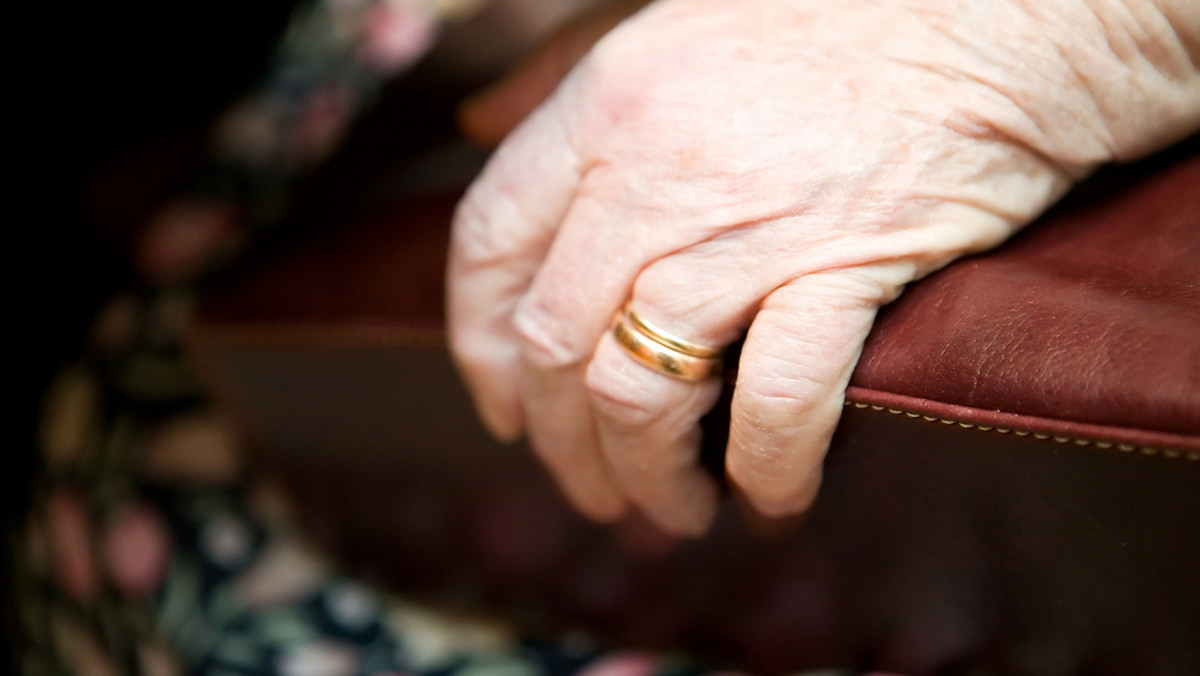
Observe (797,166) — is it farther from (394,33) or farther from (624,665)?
(394,33)

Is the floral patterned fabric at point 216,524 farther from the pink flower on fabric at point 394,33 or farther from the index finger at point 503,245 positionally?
the index finger at point 503,245

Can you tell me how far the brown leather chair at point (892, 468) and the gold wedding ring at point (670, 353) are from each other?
0.21ft

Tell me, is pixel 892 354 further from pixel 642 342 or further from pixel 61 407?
pixel 61 407

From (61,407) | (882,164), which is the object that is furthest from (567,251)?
(61,407)

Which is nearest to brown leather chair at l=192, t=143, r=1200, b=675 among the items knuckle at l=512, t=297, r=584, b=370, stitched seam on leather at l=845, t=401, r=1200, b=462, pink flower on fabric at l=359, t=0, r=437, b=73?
stitched seam on leather at l=845, t=401, r=1200, b=462

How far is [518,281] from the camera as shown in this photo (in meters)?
0.61

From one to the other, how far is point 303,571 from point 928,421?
27.2 inches

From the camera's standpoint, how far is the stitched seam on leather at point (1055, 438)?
37 cm

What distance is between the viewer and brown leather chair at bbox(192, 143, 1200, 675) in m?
0.41

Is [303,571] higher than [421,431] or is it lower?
lower

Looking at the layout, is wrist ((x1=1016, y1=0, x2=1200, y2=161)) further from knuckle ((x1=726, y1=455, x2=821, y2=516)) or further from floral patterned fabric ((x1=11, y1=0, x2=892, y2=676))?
floral patterned fabric ((x1=11, y1=0, x2=892, y2=676))

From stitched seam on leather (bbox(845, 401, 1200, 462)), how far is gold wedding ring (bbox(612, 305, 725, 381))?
8 centimetres

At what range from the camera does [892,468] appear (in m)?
0.49

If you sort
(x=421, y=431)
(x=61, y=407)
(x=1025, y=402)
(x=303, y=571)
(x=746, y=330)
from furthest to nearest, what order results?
(x=61, y=407) → (x=303, y=571) → (x=421, y=431) → (x=746, y=330) → (x=1025, y=402)
